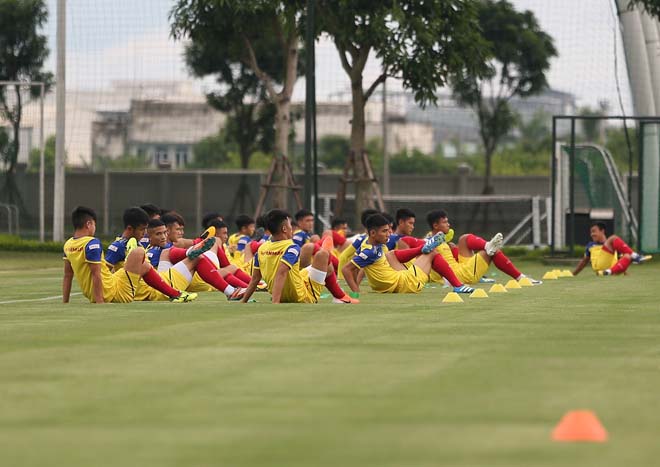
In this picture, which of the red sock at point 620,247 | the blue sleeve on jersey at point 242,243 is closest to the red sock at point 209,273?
the blue sleeve on jersey at point 242,243

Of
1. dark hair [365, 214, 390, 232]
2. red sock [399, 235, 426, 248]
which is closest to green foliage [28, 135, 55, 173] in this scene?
red sock [399, 235, 426, 248]

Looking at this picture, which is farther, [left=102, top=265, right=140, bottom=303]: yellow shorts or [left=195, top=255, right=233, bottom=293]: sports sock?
[left=195, top=255, right=233, bottom=293]: sports sock

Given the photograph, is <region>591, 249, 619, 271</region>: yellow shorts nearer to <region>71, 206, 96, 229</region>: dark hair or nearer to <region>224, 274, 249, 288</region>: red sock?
<region>224, 274, 249, 288</region>: red sock

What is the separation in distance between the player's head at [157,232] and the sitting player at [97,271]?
3.77 feet

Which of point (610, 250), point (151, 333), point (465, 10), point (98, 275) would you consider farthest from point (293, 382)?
point (465, 10)

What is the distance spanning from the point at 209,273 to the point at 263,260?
4.40ft

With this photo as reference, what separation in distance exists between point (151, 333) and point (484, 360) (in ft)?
9.73

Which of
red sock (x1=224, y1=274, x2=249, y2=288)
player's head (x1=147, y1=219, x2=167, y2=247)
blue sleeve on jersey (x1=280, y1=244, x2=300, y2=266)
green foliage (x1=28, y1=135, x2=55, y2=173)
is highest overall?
green foliage (x1=28, y1=135, x2=55, y2=173)

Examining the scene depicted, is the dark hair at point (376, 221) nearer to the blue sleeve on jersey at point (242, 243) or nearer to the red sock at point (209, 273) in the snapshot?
the red sock at point (209, 273)

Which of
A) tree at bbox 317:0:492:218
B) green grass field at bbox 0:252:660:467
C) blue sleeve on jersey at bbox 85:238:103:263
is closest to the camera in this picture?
green grass field at bbox 0:252:660:467

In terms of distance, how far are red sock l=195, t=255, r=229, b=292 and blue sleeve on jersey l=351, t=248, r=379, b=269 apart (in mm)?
1969

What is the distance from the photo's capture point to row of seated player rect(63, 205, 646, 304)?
1504 centimetres

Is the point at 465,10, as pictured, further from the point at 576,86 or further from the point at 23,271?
the point at 23,271

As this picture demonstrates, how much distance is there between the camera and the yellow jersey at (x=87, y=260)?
48.7ft
